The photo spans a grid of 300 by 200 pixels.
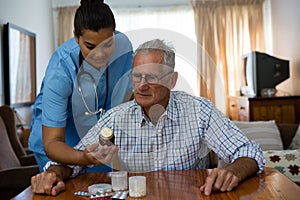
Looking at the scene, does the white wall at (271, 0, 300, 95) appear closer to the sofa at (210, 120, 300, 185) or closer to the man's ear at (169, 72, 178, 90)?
the sofa at (210, 120, 300, 185)

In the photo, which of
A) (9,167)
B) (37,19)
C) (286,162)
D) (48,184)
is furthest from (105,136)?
(37,19)

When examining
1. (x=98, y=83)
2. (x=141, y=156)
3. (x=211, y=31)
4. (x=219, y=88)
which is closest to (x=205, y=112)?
(x=219, y=88)

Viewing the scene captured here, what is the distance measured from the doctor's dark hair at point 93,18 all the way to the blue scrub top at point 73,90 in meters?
0.18

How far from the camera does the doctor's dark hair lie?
1425 mm

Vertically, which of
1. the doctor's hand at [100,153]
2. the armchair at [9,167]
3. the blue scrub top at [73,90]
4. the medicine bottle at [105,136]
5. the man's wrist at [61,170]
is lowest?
the armchair at [9,167]

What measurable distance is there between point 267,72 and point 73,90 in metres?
3.02

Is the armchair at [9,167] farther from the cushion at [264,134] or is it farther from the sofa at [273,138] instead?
the cushion at [264,134]

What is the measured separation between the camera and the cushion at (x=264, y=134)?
3002 mm

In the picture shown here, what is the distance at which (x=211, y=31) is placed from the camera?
535 centimetres

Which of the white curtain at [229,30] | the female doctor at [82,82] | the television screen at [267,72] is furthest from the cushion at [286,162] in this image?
the white curtain at [229,30]

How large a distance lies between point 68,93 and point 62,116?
104mm

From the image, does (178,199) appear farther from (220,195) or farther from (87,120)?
(87,120)

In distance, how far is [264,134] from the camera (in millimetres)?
3053

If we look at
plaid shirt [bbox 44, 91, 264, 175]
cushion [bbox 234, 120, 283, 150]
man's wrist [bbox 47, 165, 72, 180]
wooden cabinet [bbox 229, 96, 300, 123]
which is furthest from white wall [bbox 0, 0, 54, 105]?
man's wrist [bbox 47, 165, 72, 180]
